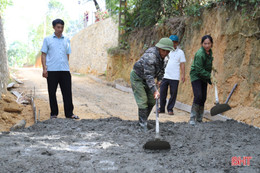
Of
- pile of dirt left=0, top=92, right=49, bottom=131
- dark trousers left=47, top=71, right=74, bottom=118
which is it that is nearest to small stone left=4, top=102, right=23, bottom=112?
pile of dirt left=0, top=92, right=49, bottom=131

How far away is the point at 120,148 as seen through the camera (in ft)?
11.4

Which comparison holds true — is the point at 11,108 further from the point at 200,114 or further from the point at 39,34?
the point at 39,34

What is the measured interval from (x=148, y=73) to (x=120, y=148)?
49.3 inches

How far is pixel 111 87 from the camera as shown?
12461mm

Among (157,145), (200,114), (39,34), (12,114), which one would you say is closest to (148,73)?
(157,145)

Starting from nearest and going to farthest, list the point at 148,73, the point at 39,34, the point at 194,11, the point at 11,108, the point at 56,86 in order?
the point at 148,73 → the point at 56,86 → the point at 11,108 → the point at 194,11 → the point at 39,34

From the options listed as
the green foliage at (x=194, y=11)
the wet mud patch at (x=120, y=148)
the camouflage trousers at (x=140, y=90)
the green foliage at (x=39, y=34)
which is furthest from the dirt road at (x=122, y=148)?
the green foliage at (x=39, y=34)

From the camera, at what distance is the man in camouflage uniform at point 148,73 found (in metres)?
4.05

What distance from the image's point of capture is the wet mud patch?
2.76 m

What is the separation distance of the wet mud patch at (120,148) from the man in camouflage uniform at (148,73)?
427mm

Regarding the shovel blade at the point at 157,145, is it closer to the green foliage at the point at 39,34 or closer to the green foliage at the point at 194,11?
the green foliage at the point at 194,11

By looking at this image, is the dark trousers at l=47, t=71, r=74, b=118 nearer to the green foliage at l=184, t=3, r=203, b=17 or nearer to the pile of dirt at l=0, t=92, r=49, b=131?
the pile of dirt at l=0, t=92, r=49, b=131

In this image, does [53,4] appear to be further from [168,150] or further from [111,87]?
[168,150]

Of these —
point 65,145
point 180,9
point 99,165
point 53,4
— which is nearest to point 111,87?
point 180,9
